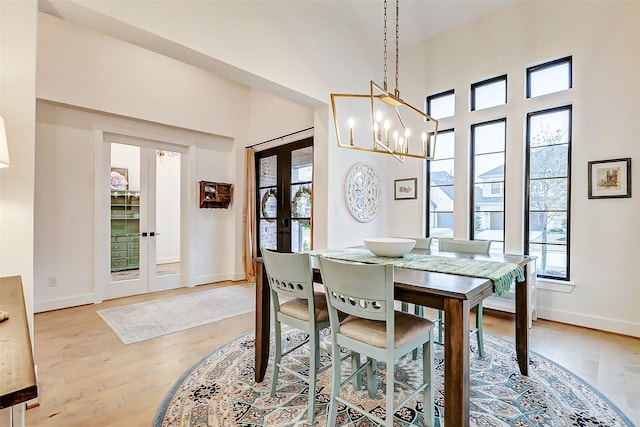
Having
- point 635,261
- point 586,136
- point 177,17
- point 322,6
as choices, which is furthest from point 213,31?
point 635,261

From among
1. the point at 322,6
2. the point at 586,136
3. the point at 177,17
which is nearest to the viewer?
the point at 177,17

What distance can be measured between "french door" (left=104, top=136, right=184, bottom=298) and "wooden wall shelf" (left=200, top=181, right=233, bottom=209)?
37 cm

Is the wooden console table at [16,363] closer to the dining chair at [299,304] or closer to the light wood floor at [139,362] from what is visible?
the light wood floor at [139,362]

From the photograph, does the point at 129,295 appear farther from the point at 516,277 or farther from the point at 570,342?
the point at 570,342

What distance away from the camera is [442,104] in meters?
4.32

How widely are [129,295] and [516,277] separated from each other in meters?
4.74

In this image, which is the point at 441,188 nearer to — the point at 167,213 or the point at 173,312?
the point at 173,312

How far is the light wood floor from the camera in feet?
6.04

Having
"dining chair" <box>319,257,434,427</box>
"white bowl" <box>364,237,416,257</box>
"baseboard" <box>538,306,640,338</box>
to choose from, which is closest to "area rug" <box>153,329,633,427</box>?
"dining chair" <box>319,257,434,427</box>

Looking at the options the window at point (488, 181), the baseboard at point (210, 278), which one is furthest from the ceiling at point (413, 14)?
the baseboard at point (210, 278)

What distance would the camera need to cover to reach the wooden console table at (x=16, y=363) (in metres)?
0.66

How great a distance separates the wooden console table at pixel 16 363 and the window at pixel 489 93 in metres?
4.58

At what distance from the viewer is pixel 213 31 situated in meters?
2.69

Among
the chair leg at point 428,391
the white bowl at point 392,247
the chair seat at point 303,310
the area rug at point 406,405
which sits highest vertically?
the white bowl at point 392,247
